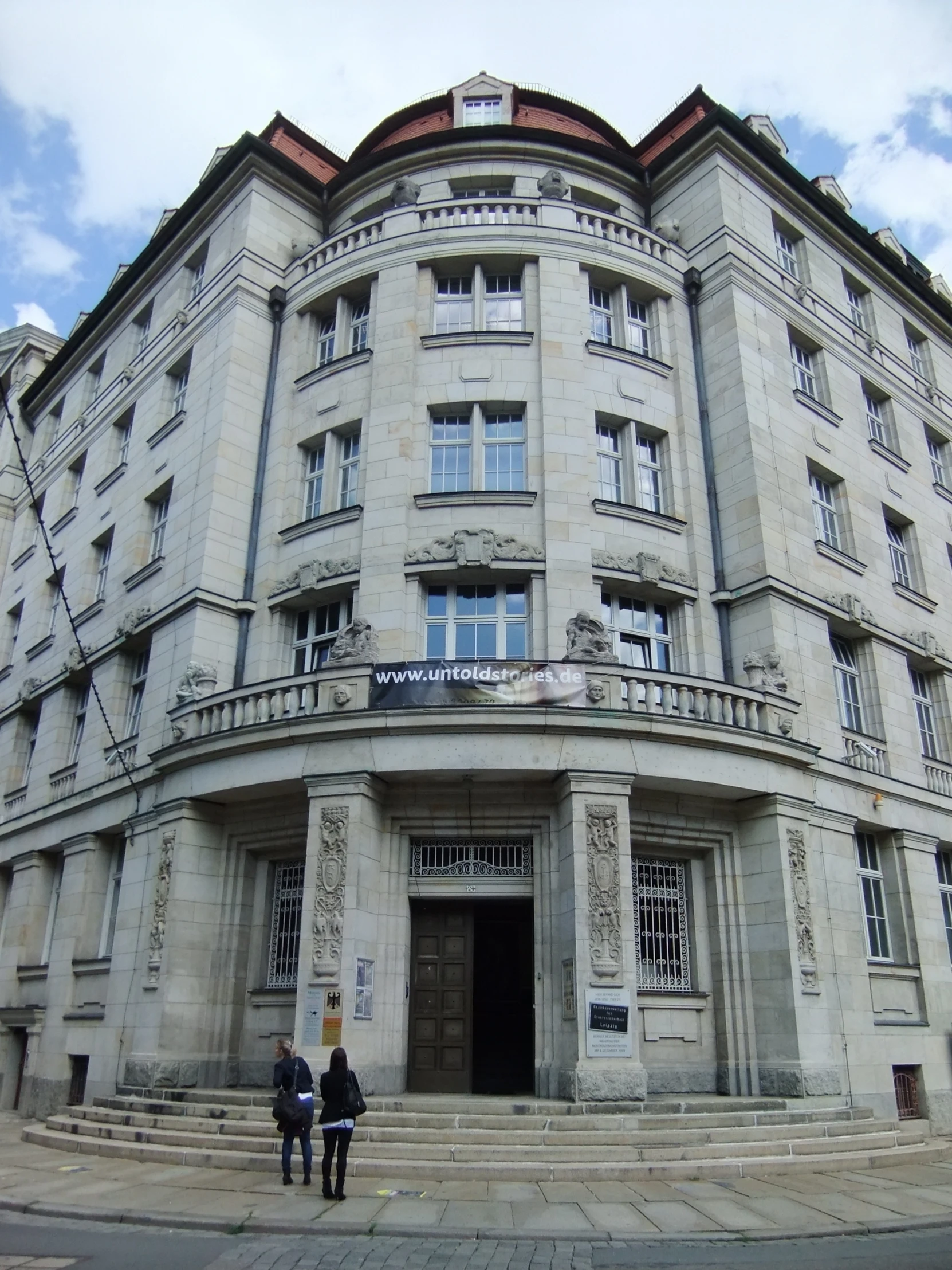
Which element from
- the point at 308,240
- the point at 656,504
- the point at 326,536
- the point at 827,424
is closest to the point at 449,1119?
the point at 326,536

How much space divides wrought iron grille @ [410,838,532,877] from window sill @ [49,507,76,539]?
18392 mm

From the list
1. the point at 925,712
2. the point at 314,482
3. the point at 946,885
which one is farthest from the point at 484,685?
the point at 925,712

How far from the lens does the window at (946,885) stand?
22.0 m

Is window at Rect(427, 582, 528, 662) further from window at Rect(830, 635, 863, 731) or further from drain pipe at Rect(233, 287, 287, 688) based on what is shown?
window at Rect(830, 635, 863, 731)

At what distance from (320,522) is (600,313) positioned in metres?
8.27

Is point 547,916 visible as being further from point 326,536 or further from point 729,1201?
point 326,536

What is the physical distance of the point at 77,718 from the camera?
1030 inches

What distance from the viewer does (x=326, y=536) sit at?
66.0 feet

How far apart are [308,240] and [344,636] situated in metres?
13.8

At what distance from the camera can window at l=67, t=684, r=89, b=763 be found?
25562 mm

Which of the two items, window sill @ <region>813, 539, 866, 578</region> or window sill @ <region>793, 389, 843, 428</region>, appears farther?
window sill @ <region>793, 389, 843, 428</region>

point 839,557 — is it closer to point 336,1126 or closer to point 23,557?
point 336,1126

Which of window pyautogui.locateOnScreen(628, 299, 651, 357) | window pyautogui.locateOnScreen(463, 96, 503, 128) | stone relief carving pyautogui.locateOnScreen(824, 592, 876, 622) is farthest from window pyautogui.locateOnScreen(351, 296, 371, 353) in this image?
stone relief carving pyautogui.locateOnScreen(824, 592, 876, 622)

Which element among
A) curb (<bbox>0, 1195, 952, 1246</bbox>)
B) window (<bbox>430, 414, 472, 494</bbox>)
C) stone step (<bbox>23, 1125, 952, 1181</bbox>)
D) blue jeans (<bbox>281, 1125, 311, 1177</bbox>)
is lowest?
curb (<bbox>0, 1195, 952, 1246</bbox>)
